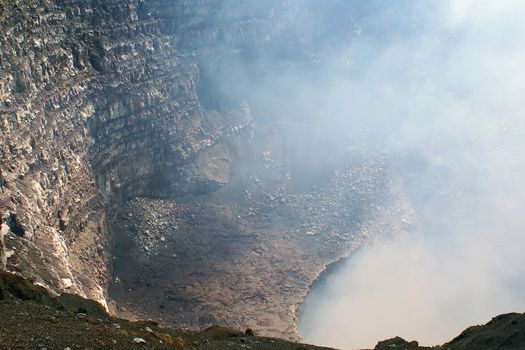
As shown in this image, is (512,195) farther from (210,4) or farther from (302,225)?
(210,4)

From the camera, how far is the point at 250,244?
240ft

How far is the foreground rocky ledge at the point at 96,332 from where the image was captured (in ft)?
70.3

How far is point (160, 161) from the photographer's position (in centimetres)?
7512

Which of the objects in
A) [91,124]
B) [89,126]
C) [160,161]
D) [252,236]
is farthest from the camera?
[160,161]

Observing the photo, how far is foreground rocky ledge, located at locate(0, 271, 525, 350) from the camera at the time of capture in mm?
21422

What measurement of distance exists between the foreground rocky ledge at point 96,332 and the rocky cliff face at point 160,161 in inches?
304

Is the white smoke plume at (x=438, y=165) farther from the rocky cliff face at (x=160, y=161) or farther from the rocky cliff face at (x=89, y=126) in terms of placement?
the rocky cliff face at (x=89, y=126)

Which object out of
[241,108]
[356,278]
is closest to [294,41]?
[241,108]

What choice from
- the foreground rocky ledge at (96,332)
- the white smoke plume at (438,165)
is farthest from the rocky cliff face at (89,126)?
the white smoke plume at (438,165)

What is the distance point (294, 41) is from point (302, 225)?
3642 centimetres

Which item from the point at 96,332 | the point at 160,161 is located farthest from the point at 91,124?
the point at 96,332

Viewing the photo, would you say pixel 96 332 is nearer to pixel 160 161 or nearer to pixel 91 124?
pixel 91 124

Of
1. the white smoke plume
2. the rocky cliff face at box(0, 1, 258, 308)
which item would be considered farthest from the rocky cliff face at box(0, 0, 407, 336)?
the white smoke plume

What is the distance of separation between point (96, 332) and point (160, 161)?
2098 inches
